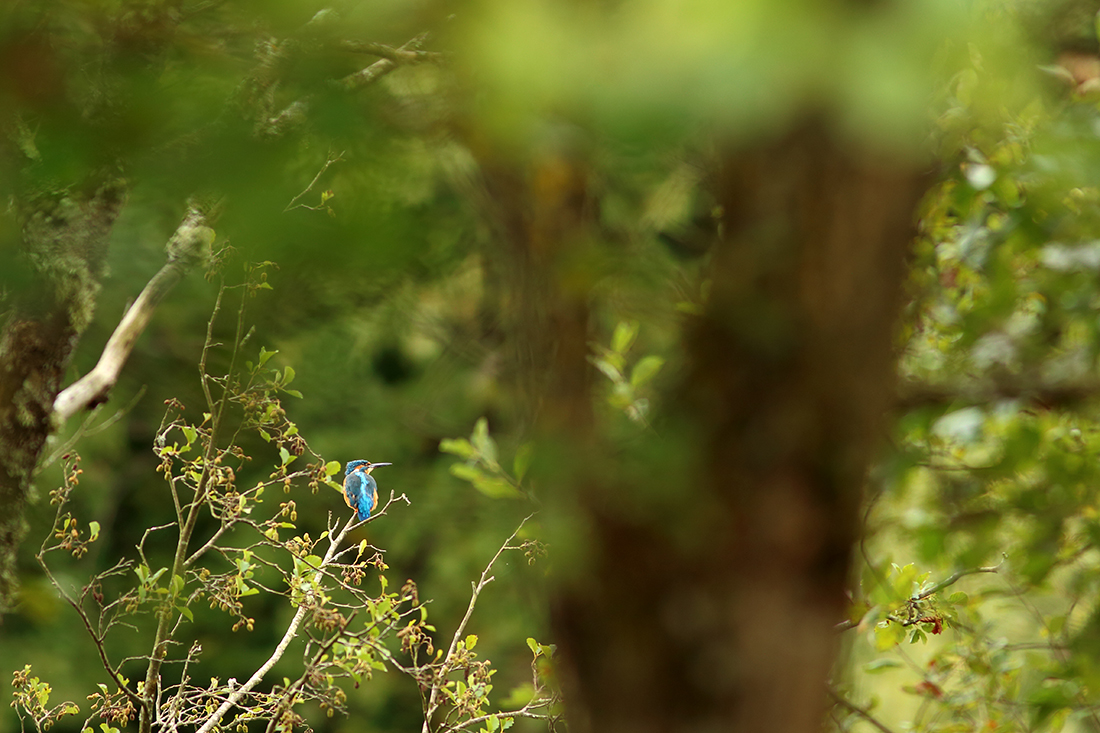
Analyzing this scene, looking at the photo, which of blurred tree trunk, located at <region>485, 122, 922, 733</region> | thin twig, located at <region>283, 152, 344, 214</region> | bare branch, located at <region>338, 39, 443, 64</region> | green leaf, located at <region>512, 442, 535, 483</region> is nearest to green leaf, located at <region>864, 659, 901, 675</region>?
blurred tree trunk, located at <region>485, 122, 922, 733</region>

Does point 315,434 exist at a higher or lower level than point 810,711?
lower

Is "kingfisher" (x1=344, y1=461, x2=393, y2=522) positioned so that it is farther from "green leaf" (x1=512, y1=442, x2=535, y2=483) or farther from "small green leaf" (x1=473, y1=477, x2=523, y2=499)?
"green leaf" (x1=512, y1=442, x2=535, y2=483)

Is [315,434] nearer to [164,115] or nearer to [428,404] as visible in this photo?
[428,404]

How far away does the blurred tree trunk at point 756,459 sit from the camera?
0.84 metres

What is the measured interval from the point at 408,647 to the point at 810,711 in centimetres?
151

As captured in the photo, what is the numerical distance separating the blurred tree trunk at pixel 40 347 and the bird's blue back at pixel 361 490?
2.69ft

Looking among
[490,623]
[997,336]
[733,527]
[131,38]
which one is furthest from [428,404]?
[490,623]

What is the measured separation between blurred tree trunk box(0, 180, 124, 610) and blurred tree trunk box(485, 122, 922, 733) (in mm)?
1361

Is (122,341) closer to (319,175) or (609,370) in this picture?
(609,370)

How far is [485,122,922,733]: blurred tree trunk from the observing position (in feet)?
2.75

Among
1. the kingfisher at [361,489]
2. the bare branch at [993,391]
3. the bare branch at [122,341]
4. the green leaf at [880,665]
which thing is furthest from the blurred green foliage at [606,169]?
the kingfisher at [361,489]

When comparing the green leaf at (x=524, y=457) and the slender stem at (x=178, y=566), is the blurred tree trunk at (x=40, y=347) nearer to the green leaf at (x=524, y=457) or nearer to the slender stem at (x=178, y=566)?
the slender stem at (x=178, y=566)

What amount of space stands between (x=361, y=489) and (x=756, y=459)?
1.98 meters

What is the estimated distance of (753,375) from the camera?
84 centimetres
